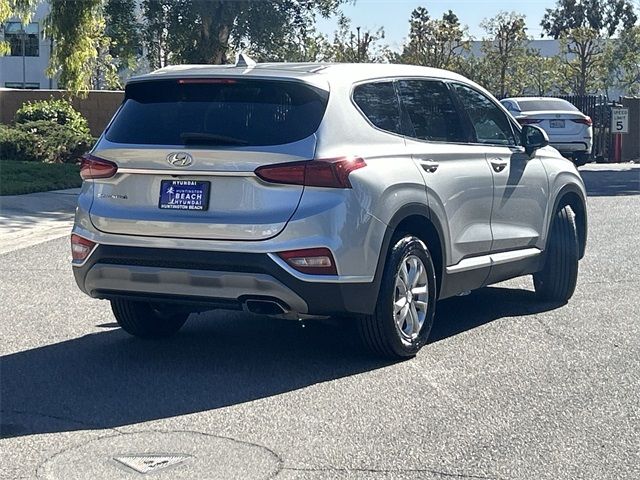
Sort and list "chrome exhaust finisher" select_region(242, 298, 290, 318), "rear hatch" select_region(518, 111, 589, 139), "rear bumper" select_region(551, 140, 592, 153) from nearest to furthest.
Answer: "chrome exhaust finisher" select_region(242, 298, 290, 318)
"rear hatch" select_region(518, 111, 589, 139)
"rear bumper" select_region(551, 140, 592, 153)

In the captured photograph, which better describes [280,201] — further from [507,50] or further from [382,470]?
[507,50]

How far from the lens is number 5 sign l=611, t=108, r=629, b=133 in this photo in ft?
105

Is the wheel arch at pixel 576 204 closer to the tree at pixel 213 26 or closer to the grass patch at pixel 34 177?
the grass patch at pixel 34 177

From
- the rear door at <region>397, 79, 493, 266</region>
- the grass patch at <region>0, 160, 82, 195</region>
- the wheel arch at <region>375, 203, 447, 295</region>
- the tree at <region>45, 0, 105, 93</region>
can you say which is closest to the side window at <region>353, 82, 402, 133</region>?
the rear door at <region>397, 79, 493, 266</region>

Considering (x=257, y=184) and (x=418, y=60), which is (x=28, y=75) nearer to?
(x=418, y=60)

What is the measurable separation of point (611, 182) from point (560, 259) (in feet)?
49.6

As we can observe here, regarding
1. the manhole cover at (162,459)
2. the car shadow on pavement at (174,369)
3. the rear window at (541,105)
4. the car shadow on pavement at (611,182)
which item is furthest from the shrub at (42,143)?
the manhole cover at (162,459)

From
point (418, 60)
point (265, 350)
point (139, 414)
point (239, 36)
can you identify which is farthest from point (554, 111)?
point (418, 60)

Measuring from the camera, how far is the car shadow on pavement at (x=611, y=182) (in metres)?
21.3

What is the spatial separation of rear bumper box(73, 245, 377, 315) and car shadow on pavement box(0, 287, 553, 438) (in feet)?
1.52

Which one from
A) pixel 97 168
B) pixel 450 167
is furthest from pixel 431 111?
pixel 97 168

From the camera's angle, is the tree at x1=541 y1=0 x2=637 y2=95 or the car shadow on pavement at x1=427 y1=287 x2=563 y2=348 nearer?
the car shadow on pavement at x1=427 y1=287 x2=563 y2=348

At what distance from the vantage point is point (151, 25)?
29719 millimetres

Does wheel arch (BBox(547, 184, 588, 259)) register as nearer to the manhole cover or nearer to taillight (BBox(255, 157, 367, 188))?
taillight (BBox(255, 157, 367, 188))
